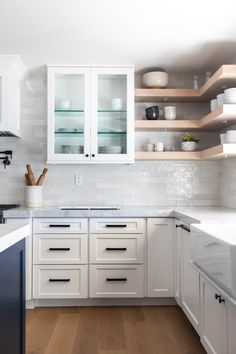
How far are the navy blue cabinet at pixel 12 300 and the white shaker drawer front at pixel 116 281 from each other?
1.40 m

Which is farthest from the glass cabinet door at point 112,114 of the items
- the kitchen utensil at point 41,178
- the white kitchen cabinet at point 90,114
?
the kitchen utensil at point 41,178

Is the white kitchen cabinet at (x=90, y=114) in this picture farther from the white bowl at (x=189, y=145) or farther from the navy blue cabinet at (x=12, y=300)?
the navy blue cabinet at (x=12, y=300)

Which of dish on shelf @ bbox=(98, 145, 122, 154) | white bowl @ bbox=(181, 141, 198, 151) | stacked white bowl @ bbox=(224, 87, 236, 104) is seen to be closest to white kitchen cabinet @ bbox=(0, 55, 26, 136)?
dish on shelf @ bbox=(98, 145, 122, 154)

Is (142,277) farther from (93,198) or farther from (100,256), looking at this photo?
(93,198)

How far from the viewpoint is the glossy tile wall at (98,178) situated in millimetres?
3664

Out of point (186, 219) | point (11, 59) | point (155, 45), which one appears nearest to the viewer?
point (186, 219)

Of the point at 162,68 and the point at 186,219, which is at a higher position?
the point at 162,68

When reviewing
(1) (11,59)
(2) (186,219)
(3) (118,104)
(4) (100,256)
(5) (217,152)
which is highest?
(1) (11,59)

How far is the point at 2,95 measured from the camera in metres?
3.25

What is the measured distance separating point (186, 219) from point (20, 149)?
1.92 m

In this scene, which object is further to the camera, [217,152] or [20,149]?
[20,149]

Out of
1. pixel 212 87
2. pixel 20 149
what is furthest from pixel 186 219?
pixel 20 149

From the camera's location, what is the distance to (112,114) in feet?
11.3

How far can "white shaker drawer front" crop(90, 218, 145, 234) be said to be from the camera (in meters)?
3.13
